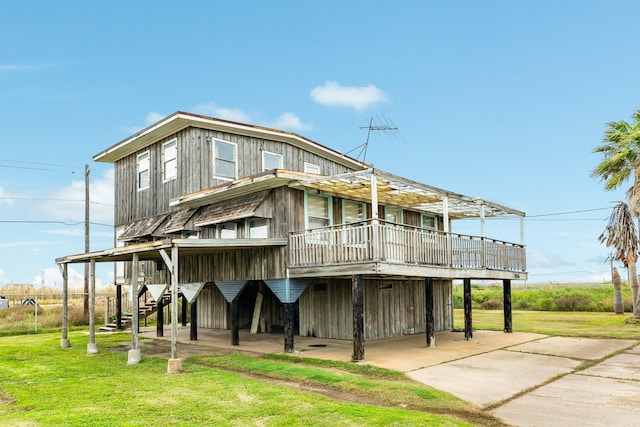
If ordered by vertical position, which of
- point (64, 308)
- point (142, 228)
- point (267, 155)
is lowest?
point (64, 308)

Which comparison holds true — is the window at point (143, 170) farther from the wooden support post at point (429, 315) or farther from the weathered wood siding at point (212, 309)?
the wooden support post at point (429, 315)

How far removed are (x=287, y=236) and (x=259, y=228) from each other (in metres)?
1.35

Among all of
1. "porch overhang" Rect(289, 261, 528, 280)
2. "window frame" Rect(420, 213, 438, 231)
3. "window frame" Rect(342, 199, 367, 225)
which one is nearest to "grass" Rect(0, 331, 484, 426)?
"porch overhang" Rect(289, 261, 528, 280)

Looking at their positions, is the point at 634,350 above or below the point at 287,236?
below

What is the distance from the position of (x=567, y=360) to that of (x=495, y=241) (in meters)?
5.49

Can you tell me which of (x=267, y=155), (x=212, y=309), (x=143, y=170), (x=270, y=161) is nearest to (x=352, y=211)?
(x=270, y=161)

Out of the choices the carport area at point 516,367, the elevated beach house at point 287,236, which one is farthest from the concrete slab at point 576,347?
the elevated beach house at point 287,236

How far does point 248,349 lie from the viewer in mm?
16078

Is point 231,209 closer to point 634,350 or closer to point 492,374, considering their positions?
point 492,374

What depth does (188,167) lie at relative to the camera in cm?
1892

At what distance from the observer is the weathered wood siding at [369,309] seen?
1788cm

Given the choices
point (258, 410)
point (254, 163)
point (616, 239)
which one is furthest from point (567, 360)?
point (616, 239)

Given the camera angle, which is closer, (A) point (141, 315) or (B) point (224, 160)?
(B) point (224, 160)

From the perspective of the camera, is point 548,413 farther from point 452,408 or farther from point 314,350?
point 314,350
